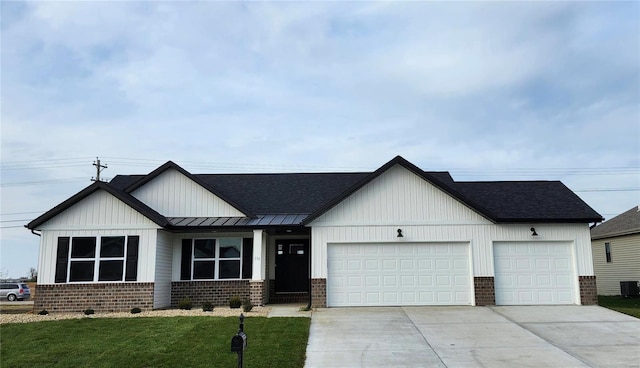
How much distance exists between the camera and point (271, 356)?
34.0 ft

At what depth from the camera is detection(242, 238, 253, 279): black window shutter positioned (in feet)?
61.2

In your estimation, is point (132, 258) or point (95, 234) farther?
point (95, 234)

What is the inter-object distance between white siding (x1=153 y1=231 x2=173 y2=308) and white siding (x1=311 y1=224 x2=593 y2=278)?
529 centimetres

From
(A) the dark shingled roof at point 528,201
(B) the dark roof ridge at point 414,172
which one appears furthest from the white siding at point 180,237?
(A) the dark shingled roof at point 528,201

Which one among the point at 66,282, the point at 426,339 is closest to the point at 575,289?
the point at 426,339

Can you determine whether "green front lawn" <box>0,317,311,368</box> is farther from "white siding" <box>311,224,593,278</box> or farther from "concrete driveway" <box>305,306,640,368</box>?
"white siding" <box>311,224,593,278</box>

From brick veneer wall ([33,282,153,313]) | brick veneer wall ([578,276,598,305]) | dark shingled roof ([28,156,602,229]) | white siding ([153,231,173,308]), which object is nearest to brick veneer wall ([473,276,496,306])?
dark shingled roof ([28,156,602,229])

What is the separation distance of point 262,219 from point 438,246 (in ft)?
20.9

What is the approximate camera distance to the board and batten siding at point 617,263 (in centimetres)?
2498

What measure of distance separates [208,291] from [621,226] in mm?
21734

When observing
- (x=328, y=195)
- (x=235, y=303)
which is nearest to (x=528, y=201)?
(x=328, y=195)

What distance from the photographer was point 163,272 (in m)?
17.9

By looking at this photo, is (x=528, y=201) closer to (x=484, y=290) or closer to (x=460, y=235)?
(x=460, y=235)

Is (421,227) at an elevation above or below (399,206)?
below
